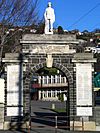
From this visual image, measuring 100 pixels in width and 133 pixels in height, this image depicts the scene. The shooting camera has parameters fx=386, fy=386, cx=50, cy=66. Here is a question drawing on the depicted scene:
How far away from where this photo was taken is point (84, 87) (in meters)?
23.3

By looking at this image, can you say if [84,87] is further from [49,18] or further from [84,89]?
[49,18]

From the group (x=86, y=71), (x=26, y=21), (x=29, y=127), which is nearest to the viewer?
(x=29, y=127)

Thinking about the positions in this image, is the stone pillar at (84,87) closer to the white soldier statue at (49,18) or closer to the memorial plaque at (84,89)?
the memorial plaque at (84,89)

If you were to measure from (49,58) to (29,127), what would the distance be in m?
4.39

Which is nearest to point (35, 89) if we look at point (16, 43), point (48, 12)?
point (16, 43)

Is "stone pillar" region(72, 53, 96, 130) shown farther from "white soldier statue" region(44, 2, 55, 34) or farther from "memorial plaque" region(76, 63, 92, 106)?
"white soldier statue" region(44, 2, 55, 34)

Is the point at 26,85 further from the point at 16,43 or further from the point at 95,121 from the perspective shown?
the point at 16,43

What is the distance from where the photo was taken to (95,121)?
75.7 feet

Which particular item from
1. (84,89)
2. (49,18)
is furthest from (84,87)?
(49,18)

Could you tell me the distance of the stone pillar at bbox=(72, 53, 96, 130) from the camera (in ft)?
76.2

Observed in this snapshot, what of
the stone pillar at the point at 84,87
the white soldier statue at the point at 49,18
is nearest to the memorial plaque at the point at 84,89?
the stone pillar at the point at 84,87

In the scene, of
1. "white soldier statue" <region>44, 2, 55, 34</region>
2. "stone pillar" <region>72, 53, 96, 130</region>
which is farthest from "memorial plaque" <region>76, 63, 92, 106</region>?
"white soldier statue" <region>44, 2, 55, 34</region>

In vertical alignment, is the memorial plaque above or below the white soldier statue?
below

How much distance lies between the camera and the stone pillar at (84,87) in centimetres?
2322
